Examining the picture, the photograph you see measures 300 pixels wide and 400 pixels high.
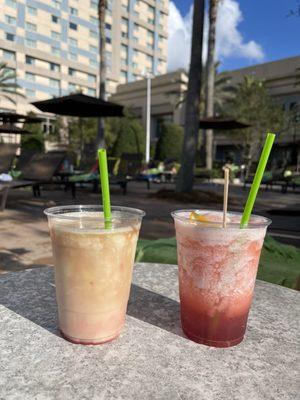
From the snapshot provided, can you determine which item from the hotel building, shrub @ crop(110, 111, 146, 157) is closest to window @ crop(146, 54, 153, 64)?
the hotel building

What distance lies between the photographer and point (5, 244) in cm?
378

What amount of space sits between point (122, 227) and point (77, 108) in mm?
9752

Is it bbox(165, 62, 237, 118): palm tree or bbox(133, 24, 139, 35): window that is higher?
bbox(133, 24, 139, 35): window

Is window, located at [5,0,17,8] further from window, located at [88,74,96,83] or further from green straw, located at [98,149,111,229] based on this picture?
window, located at [88,74,96,83]

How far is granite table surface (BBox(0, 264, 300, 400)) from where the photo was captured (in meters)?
0.54

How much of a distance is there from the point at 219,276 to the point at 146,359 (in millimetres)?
228

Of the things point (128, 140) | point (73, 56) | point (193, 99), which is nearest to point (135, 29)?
point (73, 56)

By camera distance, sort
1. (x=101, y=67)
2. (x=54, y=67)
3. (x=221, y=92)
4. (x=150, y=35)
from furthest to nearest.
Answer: (x=150, y=35)
(x=54, y=67)
(x=221, y=92)
(x=101, y=67)

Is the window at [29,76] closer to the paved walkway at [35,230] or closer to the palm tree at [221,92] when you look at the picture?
the palm tree at [221,92]

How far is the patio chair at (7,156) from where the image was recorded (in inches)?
271

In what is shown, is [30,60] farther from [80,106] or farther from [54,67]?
[80,106]

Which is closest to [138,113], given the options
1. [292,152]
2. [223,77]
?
[223,77]

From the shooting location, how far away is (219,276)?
2.37 feet

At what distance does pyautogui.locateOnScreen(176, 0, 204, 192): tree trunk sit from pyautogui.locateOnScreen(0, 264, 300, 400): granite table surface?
24.0ft
